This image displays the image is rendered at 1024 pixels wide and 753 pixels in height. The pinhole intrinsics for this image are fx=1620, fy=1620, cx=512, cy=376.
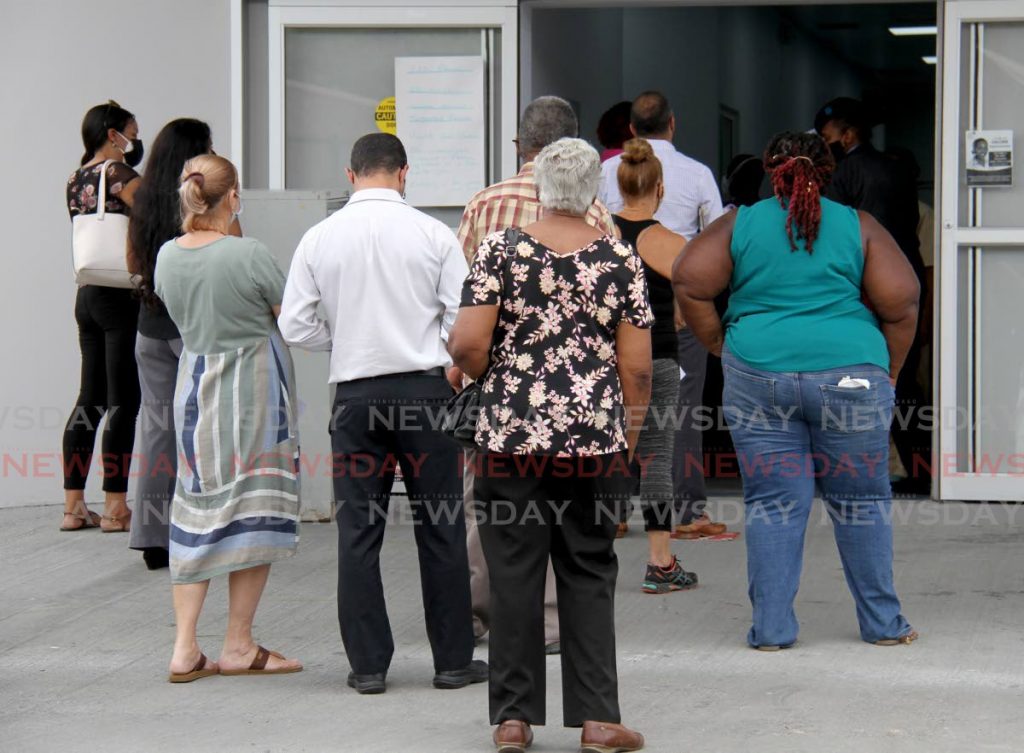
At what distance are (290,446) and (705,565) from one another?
250cm

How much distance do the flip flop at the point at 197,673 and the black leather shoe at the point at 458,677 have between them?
0.79 m

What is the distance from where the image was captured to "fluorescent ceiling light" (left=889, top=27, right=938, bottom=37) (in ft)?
63.6

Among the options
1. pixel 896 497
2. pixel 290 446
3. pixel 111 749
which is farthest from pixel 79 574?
pixel 896 497

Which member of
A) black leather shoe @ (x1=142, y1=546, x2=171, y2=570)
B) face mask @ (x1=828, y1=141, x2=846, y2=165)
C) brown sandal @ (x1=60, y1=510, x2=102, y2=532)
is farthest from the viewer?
face mask @ (x1=828, y1=141, x2=846, y2=165)

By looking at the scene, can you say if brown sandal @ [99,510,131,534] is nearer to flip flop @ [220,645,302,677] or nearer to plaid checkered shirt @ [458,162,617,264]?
flip flop @ [220,645,302,677]

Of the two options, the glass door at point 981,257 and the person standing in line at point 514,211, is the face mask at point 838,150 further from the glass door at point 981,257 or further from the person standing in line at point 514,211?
the person standing in line at point 514,211

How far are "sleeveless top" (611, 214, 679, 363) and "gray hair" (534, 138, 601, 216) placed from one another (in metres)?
1.90

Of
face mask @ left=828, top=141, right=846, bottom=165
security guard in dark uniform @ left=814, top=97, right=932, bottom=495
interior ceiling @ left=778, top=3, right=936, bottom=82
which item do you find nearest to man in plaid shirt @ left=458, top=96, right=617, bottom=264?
security guard in dark uniform @ left=814, top=97, right=932, bottom=495

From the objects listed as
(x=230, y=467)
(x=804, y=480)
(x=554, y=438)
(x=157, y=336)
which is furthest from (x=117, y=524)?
(x=554, y=438)

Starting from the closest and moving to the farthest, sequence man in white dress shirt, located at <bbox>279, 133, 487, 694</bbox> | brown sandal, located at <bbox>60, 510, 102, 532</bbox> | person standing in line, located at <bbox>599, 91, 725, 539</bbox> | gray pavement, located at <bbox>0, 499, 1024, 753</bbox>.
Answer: gray pavement, located at <bbox>0, 499, 1024, 753</bbox>, man in white dress shirt, located at <bbox>279, 133, 487, 694</bbox>, person standing in line, located at <bbox>599, 91, 725, 539</bbox>, brown sandal, located at <bbox>60, 510, 102, 532</bbox>

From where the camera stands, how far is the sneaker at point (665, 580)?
22.0 ft

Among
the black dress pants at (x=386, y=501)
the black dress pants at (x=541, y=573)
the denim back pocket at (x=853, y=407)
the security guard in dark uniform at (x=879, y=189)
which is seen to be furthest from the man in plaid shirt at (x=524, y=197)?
the security guard in dark uniform at (x=879, y=189)

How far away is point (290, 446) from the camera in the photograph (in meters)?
5.51

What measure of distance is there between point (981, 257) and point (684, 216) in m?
1.88
